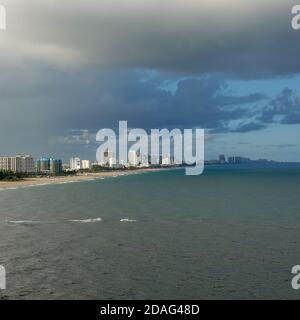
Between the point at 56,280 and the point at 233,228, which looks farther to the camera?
Result: the point at 233,228

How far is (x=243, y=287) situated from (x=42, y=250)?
24.1 metres

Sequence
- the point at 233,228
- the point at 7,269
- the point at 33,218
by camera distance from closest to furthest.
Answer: the point at 7,269
the point at 233,228
the point at 33,218

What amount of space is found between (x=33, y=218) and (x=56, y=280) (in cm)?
4288

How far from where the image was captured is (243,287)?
36.1 metres

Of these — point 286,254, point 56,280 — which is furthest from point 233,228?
point 56,280

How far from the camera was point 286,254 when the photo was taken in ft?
155

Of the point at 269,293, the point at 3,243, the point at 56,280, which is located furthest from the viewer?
the point at 3,243
